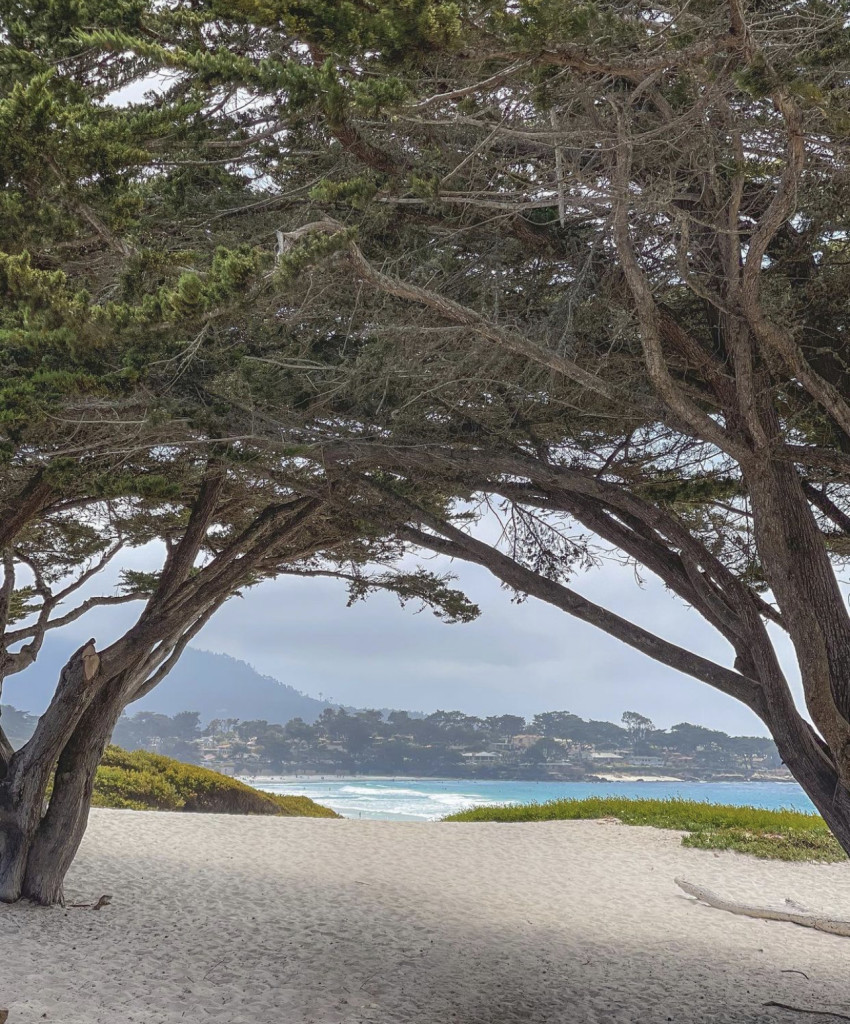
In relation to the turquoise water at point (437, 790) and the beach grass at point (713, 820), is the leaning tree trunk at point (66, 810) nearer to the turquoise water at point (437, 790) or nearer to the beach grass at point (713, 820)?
the beach grass at point (713, 820)

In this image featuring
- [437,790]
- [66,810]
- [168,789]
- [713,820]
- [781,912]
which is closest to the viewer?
[66,810]

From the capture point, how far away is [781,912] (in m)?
8.86

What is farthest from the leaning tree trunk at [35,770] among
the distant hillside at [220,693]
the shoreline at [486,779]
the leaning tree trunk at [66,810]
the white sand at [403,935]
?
the distant hillside at [220,693]

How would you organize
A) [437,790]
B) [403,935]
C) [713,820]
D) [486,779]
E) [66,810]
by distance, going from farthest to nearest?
[486,779], [437,790], [713,820], [403,935], [66,810]

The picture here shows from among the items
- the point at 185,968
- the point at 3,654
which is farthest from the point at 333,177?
the point at 3,654

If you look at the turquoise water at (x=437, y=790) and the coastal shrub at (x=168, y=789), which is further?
the turquoise water at (x=437, y=790)

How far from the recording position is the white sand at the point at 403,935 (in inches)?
222

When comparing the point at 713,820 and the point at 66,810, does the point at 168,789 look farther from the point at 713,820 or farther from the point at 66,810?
the point at 66,810

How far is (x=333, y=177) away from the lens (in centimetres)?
438

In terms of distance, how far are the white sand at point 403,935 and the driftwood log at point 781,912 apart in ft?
0.53

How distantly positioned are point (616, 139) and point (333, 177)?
4.79 ft

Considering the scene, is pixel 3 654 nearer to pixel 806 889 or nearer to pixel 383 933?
pixel 383 933

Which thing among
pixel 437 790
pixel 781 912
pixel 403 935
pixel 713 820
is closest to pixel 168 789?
pixel 713 820

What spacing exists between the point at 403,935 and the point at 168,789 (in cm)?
1059
